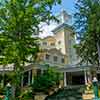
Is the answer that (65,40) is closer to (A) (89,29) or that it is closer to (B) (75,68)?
(B) (75,68)

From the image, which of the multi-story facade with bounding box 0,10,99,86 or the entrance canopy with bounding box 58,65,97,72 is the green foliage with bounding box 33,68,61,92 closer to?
the multi-story facade with bounding box 0,10,99,86

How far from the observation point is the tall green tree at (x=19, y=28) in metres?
22.9

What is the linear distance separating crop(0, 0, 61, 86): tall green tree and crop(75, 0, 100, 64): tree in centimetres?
518

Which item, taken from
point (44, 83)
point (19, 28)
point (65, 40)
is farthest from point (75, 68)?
point (19, 28)

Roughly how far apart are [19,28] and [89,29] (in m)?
8.09

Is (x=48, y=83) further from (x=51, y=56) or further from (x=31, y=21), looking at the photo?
(x=51, y=56)

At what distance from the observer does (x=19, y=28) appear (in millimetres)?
23609

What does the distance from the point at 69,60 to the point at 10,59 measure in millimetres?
24933

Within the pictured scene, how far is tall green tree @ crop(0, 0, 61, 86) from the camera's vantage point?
2286cm

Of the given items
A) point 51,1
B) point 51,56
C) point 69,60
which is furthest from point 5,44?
point 69,60

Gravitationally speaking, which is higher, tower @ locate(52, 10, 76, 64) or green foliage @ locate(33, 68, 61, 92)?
tower @ locate(52, 10, 76, 64)

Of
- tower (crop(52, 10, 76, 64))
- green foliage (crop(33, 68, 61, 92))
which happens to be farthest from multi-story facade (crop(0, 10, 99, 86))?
green foliage (crop(33, 68, 61, 92))

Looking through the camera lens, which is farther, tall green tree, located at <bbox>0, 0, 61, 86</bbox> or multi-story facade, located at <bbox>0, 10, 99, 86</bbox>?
multi-story facade, located at <bbox>0, 10, 99, 86</bbox>

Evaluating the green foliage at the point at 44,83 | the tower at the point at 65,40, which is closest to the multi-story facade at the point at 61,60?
the tower at the point at 65,40
